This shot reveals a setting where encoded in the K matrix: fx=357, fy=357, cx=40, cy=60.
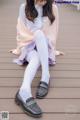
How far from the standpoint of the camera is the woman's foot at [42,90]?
7.97 ft

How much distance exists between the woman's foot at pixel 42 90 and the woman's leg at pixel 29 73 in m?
0.09

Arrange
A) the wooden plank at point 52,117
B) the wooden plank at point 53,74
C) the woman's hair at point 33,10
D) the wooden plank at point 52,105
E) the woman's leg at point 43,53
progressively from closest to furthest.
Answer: the wooden plank at point 52,117 → the wooden plank at point 52,105 → the woman's leg at point 43,53 → the wooden plank at point 53,74 → the woman's hair at point 33,10

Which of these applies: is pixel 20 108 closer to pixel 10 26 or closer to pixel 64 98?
pixel 64 98

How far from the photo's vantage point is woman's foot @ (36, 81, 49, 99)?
243 cm

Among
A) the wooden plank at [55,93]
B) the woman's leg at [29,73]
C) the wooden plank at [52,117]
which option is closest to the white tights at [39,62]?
the woman's leg at [29,73]

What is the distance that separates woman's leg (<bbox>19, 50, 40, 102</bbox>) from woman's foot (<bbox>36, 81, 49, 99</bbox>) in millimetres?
86

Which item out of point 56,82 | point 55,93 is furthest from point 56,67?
point 55,93

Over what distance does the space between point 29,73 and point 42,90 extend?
149 mm

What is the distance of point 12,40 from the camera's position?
166 inches

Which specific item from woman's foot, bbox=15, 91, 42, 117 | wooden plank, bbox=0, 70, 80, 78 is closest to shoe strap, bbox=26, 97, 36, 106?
woman's foot, bbox=15, 91, 42, 117

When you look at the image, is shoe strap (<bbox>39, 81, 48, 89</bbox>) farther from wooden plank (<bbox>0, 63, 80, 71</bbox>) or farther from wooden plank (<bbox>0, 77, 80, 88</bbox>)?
wooden plank (<bbox>0, 63, 80, 71</bbox>)

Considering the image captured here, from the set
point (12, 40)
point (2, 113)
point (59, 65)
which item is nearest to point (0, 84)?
point (2, 113)

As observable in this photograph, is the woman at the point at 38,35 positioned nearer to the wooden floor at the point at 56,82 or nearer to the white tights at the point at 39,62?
the white tights at the point at 39,62

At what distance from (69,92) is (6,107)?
0.50m
